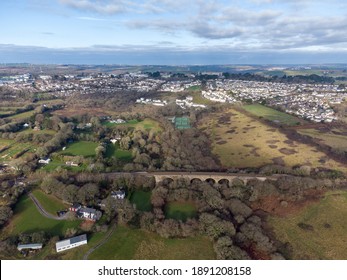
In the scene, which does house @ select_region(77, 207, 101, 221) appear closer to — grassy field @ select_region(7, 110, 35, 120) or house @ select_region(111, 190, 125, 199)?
house @ select_region(111, 190, 125, 199)

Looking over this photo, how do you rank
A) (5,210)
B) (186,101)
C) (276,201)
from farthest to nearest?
(186,101)
(276,201)
(5,210)

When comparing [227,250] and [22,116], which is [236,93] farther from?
[227,250]

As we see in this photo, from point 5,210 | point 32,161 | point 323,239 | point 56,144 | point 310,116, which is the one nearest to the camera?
point 323,239

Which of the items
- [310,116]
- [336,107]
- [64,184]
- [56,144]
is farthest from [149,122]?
[336,107]

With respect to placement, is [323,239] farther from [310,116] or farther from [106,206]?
[310,116]

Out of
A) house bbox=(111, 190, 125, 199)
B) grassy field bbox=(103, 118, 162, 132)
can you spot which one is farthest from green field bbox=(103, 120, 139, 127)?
house bbox=(111, 190, 125, 199)

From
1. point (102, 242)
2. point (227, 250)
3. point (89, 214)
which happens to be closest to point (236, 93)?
point (89, 214)

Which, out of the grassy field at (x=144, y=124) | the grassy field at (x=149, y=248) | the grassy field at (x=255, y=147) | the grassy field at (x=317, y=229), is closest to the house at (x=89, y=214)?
the grassy field at (x=149, y=248)
